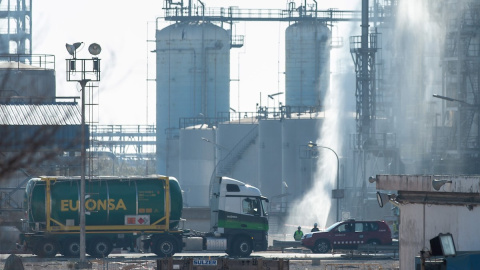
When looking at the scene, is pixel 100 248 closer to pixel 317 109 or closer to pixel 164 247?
pixel 164 247

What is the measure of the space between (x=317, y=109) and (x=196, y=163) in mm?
13156

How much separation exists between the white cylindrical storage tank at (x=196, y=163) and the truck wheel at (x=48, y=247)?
48606mm

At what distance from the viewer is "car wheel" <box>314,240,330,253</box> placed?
1747 inches

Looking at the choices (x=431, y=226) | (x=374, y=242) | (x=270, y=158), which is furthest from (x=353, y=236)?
(x=270, y=158)

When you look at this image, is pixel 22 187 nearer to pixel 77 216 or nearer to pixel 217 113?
pixel 77 216

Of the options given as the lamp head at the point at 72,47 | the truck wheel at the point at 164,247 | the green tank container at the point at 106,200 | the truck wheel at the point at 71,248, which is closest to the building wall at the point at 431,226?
the lamp head at the point at 72,47

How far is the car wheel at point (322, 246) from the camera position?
44.4 metres

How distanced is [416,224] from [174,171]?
73.4 meters

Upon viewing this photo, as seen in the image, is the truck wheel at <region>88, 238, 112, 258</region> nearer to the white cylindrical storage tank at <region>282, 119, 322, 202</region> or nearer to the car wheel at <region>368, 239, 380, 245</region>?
the car wheel at <region>368, 239, 380, 245</region>

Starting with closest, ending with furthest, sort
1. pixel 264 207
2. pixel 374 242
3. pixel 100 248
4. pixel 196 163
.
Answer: pixel 100 248
pixel 264 207
pixel 374 242
pixel 196 163

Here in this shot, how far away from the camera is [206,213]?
54.4 m

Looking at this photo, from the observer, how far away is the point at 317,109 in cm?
8462

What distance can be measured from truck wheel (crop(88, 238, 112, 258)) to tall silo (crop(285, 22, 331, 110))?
50840mm

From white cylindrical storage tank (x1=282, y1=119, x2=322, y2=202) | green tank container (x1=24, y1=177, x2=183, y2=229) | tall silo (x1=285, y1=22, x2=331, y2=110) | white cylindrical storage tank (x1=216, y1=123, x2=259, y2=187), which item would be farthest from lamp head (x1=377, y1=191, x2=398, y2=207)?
tall silo (x1=285, y1=22, x2=331, y2=110)
